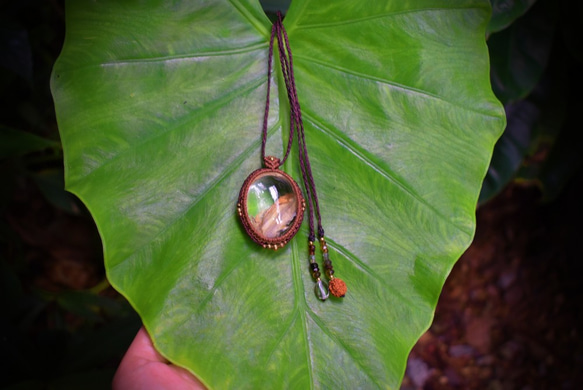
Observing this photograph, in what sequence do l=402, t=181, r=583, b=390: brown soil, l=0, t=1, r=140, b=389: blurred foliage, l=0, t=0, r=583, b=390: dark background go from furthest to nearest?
l=402, t=181, r=583, b=390: brown soil, l=0, t=0, r=583, b=390: dark background, l=0, t=1, r=140, b=389: blurred foliage

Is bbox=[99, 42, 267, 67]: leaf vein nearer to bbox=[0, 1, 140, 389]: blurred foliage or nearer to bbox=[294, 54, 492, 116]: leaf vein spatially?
bbox=[294, 54, 492, 116]: leaf vein

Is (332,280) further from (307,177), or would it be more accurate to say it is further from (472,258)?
(472,258)

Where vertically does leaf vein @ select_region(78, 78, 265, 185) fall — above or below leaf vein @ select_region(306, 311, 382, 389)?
above

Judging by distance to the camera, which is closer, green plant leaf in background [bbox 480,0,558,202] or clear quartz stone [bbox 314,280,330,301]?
clear quartz stone [bbox 314,280,330,301]

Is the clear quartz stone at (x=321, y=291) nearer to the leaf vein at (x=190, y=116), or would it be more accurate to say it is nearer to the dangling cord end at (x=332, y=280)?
the dangling cord end at (x=332, y=280)

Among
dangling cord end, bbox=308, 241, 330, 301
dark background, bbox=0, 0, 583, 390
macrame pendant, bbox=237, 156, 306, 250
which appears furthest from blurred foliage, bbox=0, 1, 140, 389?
dangling cord end, bbox=308, 241, 330, 301

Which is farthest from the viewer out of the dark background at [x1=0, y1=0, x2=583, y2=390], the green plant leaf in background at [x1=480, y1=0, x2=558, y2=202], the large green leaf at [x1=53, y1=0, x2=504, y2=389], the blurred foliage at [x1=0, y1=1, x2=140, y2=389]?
the green plant leaf in background at [x1=480, y1=0, x2=558, y2=202]

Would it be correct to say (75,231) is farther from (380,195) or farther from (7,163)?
(380,195)
